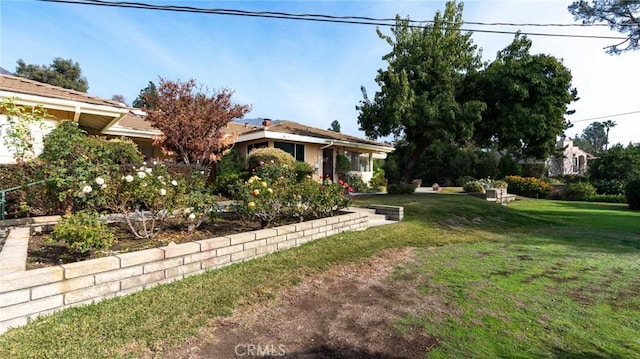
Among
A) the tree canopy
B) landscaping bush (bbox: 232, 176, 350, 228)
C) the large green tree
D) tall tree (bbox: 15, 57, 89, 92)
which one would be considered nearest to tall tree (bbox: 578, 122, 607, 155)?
the large green tree

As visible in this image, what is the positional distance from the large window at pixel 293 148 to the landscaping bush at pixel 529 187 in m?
16.0

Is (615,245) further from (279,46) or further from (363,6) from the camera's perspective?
(279,46)

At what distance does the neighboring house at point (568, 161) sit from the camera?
38406mm

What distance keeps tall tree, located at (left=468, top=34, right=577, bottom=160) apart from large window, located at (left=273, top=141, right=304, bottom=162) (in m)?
9.36

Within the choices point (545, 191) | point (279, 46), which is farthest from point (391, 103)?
point (545, 191)

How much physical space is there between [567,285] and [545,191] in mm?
21556

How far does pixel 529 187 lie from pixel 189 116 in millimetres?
22323

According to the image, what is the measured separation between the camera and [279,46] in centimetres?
1120

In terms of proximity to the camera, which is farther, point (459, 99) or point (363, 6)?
point (459, 99)

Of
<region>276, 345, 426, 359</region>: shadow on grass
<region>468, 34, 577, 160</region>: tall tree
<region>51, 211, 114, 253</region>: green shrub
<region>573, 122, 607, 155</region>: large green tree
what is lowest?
<region>276, 345, 426, 359</region>: shadow on grass

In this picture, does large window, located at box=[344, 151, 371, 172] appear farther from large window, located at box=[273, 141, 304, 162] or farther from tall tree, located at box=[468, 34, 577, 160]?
tall tree, located at box=[468, 34, 577, 160]

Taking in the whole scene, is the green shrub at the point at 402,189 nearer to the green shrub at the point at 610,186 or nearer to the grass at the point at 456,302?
the grass at the point at 456,302

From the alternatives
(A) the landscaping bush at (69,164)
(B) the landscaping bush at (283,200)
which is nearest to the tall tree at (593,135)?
(B) the landscaping bush at (283,200)

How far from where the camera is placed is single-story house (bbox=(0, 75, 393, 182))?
310 inches
